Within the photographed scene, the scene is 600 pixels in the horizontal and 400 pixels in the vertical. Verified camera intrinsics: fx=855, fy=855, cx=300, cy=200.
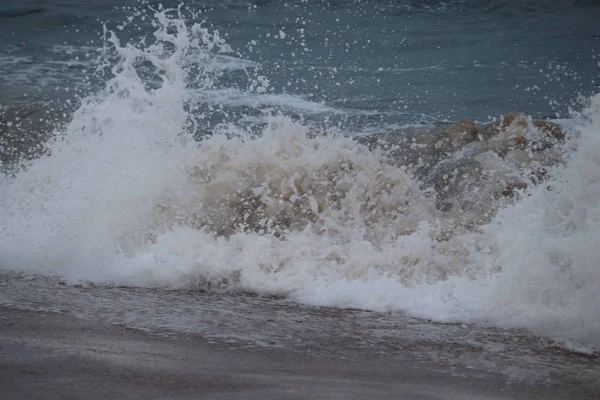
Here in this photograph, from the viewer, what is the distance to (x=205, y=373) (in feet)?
12.9

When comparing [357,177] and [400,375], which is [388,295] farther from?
[357,177]

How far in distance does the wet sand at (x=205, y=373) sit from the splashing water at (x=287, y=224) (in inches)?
43.4

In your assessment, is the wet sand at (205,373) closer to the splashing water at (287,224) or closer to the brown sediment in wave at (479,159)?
the splashing water at (287,224)

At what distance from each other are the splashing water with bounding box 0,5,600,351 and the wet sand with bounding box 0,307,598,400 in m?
1.10

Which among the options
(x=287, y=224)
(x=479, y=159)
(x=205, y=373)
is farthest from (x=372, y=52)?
(x=205, y=373)

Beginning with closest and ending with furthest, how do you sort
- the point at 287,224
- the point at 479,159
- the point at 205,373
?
the point at 205,373, the point at 287,224, the point at 479,159

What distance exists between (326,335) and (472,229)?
260 centimetres

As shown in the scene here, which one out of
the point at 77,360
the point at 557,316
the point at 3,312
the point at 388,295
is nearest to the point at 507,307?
the point at 557,316

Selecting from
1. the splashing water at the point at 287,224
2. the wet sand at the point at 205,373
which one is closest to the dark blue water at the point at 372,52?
the splashing water at the point at 287,224

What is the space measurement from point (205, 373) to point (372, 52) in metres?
11.5

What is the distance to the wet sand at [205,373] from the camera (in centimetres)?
365

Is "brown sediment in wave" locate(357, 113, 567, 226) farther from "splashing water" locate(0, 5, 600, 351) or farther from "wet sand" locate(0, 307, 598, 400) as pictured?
"wet sand" locate(0, 307, 598, 400)

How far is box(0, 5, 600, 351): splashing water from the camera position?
543cm

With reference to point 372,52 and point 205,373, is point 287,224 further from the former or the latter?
point 372,52
